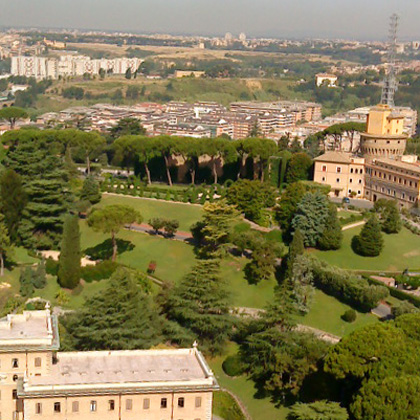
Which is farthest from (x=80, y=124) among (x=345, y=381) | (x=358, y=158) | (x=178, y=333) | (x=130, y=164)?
(x=345, y=381)

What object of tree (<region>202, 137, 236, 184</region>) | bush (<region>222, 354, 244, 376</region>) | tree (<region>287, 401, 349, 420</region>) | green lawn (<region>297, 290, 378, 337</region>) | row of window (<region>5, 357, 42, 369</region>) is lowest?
bush (<region>222, 354, 244, 376</region>)

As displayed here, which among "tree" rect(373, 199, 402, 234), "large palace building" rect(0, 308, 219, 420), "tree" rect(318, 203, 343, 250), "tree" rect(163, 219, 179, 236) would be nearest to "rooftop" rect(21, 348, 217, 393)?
"large palace building" rect(0, 308, 219, 420)

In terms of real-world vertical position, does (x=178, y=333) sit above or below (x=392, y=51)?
below

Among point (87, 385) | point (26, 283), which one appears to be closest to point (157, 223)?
point (26, 283)

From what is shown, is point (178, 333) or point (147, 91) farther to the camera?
point (147, 91)

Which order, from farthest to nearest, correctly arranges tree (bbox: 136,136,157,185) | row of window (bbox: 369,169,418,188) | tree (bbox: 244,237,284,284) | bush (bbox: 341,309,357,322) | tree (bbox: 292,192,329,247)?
tree (bbox: 136,136,157,185)
row of window (bbox: 369,169,418,188)
tree (bbox: 292,192,329,247)
tree (bbox: 244,237,284,284)
bush (bbox: 341,309,357,322)

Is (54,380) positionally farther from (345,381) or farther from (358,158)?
(358,158)

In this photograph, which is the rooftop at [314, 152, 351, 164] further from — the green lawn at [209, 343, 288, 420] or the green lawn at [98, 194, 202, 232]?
the green lawn at [209, 343, 288, 420]
